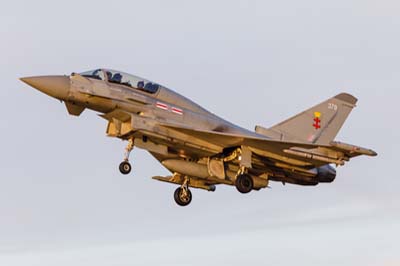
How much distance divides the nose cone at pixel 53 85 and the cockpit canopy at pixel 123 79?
110 cm

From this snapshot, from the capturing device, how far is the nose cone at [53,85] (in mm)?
37781

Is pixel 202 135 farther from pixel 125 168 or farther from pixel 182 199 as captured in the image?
pixel 182 199

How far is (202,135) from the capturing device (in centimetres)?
3900

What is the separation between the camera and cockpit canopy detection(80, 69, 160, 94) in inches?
1529

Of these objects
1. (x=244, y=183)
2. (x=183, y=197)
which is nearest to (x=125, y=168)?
(x=244, y=183)

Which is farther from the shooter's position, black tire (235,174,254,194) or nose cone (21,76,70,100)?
black tire (235,174,254,194)

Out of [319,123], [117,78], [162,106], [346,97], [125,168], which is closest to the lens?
[125,168]

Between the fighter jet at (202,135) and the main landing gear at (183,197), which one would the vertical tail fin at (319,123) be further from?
the main landing gear at (183,197)

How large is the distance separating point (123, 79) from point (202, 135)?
3138 millimetres

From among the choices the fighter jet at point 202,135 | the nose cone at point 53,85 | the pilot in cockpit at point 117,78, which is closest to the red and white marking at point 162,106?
the fighter jet at point 202,135

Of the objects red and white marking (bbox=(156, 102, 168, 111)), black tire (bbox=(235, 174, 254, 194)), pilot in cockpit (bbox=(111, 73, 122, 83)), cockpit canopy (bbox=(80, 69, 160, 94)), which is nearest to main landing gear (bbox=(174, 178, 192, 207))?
black tire (bbox=(235, 174, 254, 194))

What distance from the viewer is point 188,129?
1524 inches

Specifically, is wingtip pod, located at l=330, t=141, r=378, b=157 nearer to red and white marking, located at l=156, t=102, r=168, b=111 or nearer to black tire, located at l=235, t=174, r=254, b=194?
black tire, located at l=235, t=174, r=254, b=194

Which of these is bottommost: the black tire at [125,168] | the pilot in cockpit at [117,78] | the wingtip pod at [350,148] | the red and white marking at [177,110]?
the black tire at [125,168]
